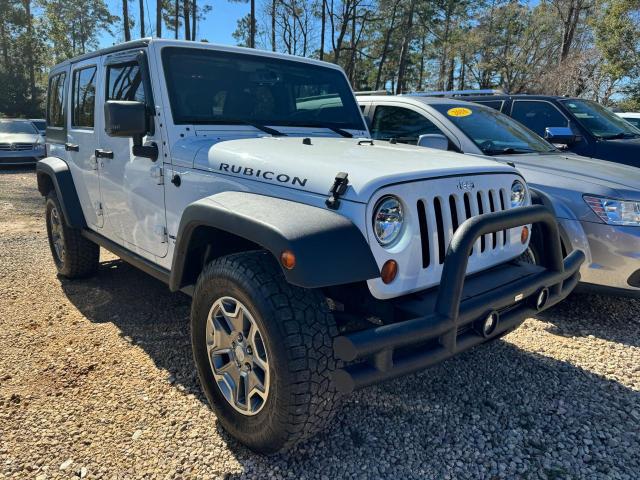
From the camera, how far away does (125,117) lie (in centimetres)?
267

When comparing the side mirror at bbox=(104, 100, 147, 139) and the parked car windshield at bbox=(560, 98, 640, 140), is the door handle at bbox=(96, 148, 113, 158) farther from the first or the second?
the parked car windshield at bbox=(560, 98, 640, 140)

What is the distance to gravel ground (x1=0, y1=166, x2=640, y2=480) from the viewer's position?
223 centimetres

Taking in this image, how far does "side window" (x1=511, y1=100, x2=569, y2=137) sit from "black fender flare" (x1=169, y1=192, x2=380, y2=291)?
5.10m

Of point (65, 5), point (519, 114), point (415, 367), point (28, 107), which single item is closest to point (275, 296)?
point (415, 367)

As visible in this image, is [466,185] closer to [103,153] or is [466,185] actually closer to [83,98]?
[103,153]

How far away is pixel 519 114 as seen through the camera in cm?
624

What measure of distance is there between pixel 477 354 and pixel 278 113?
2.15 metres

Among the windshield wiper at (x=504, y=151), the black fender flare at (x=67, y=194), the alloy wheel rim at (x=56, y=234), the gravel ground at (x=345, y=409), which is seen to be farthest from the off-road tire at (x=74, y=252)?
the windshield wiper at (x=504, y=151)

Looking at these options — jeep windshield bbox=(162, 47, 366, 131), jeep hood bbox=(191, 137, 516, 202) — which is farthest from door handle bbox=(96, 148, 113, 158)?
jeep hood bbox=(191, 137, 516, 202)

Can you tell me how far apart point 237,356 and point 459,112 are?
147 inches

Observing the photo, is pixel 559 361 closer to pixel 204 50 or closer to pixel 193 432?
pixel 193 432

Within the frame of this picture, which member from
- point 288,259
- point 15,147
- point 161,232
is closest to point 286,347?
point 288,259

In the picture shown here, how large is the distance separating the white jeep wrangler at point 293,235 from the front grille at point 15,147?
474 inches

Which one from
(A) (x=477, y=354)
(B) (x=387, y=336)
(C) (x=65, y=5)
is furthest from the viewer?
(C) (x=65, y=5)
